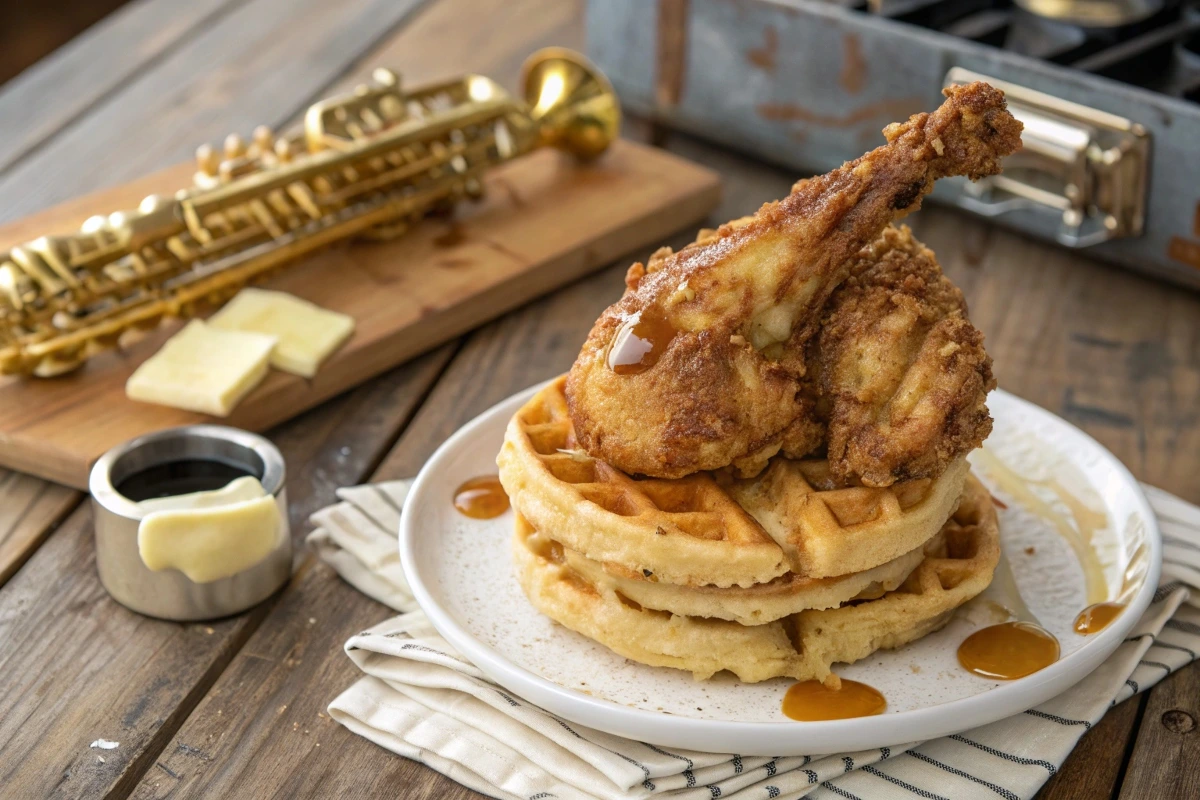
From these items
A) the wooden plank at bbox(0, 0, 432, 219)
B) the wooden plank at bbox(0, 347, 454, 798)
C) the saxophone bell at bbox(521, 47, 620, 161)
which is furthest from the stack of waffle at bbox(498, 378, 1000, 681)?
the wooden plank at bbox(0, 0, 432, 219)

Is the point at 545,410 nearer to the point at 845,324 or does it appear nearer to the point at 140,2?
the point at 845,324

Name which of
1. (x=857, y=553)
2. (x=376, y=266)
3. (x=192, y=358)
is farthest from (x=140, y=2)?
(x=857, y=553)

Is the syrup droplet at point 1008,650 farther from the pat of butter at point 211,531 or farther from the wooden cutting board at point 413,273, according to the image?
the wooden cutting board at point 413,273

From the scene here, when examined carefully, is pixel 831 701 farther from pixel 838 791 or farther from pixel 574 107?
pixel 574 107

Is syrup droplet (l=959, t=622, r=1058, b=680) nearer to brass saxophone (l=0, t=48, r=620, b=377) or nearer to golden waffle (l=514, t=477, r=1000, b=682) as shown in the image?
golden waffle (l=514, t=477, r=1000, b=682)

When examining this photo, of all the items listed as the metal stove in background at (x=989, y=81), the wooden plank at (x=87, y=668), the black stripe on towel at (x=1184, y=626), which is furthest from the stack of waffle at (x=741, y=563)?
the metal stove in background at (x=989, y=81)
